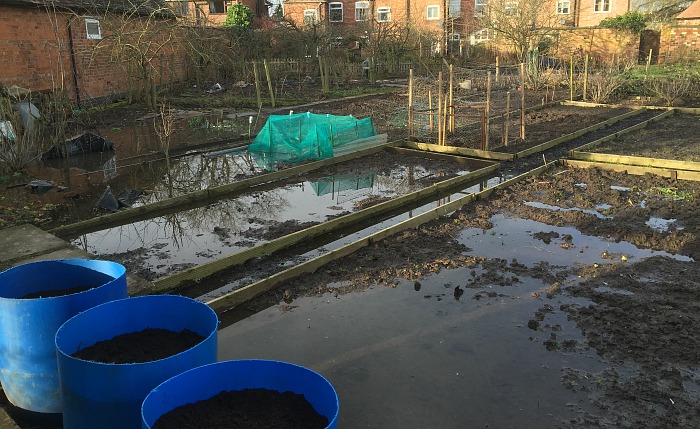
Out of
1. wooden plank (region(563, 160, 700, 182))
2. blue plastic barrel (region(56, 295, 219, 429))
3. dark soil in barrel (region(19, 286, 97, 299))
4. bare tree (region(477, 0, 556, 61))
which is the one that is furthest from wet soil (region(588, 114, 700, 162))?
bare tree (region(477, 0, 556, 61))

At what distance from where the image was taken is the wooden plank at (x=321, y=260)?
17.6 ft

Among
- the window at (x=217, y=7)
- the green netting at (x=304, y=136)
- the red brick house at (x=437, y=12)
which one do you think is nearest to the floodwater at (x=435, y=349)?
the green netting at (x=304, y=136)

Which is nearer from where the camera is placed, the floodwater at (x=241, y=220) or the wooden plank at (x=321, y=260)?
the wooden plank at (x=321, y=260)

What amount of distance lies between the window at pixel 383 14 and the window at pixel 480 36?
10.0m

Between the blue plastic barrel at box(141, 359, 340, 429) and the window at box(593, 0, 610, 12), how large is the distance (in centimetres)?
4185

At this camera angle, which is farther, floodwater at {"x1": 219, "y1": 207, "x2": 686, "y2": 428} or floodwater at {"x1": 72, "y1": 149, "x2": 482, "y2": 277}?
floodwater at {"x1": 72, "y1": 149, "x2": 482, "y2": 277}

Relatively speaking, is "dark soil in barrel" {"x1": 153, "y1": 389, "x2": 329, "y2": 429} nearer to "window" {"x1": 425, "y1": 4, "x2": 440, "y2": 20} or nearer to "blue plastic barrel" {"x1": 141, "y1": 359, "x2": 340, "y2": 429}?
"blue plastic barrel" {"x1": 141, "y1": 359, "x2": 340, "y2": 429}

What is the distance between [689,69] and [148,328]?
2488 centimetres

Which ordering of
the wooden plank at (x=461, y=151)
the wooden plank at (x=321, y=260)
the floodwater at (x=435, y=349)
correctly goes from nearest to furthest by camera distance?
the floodwater at (x=435, y=349), the wooden plank at (x=321, y=260), the wooden plank at (x=461, y=151)

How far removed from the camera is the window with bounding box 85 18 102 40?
739 inches

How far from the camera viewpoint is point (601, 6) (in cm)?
3831

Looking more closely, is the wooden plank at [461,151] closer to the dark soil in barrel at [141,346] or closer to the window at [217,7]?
the dark soil in barrel at [141,346]

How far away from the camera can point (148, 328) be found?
334 cm

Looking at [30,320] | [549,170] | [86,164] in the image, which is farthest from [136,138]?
[30,320]
